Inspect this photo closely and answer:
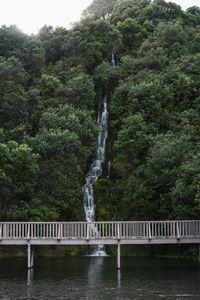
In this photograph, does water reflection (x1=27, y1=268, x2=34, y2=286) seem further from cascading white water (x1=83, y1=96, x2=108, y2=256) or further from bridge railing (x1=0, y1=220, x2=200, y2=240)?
cascading white water (x1=83, y1=96, x2=108, y2=256)

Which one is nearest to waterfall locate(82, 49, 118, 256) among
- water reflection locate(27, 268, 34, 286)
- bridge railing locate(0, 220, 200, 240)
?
bridge railing locate(0, 220, 200, 240)

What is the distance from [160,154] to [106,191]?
766cm

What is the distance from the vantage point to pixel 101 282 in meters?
17.7

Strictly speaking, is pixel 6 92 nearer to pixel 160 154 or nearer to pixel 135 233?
pixel 160 154

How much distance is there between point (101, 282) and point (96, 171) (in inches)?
855

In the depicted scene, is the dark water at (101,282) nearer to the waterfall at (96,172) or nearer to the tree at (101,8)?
the waterfall at (96,172)

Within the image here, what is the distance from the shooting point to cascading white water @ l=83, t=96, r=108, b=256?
34.4 metres

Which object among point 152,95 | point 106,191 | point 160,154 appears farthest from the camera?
point 152,95

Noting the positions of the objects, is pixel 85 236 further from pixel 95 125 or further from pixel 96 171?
pixel 95 125

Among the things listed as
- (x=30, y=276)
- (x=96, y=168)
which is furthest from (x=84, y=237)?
(x=96, y=168)

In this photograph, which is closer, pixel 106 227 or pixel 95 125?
pixel 106 227

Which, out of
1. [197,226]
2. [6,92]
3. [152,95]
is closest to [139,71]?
[152,95]

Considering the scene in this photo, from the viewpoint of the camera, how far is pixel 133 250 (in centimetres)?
3259

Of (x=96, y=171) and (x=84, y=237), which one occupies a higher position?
(x=96, y=171)
